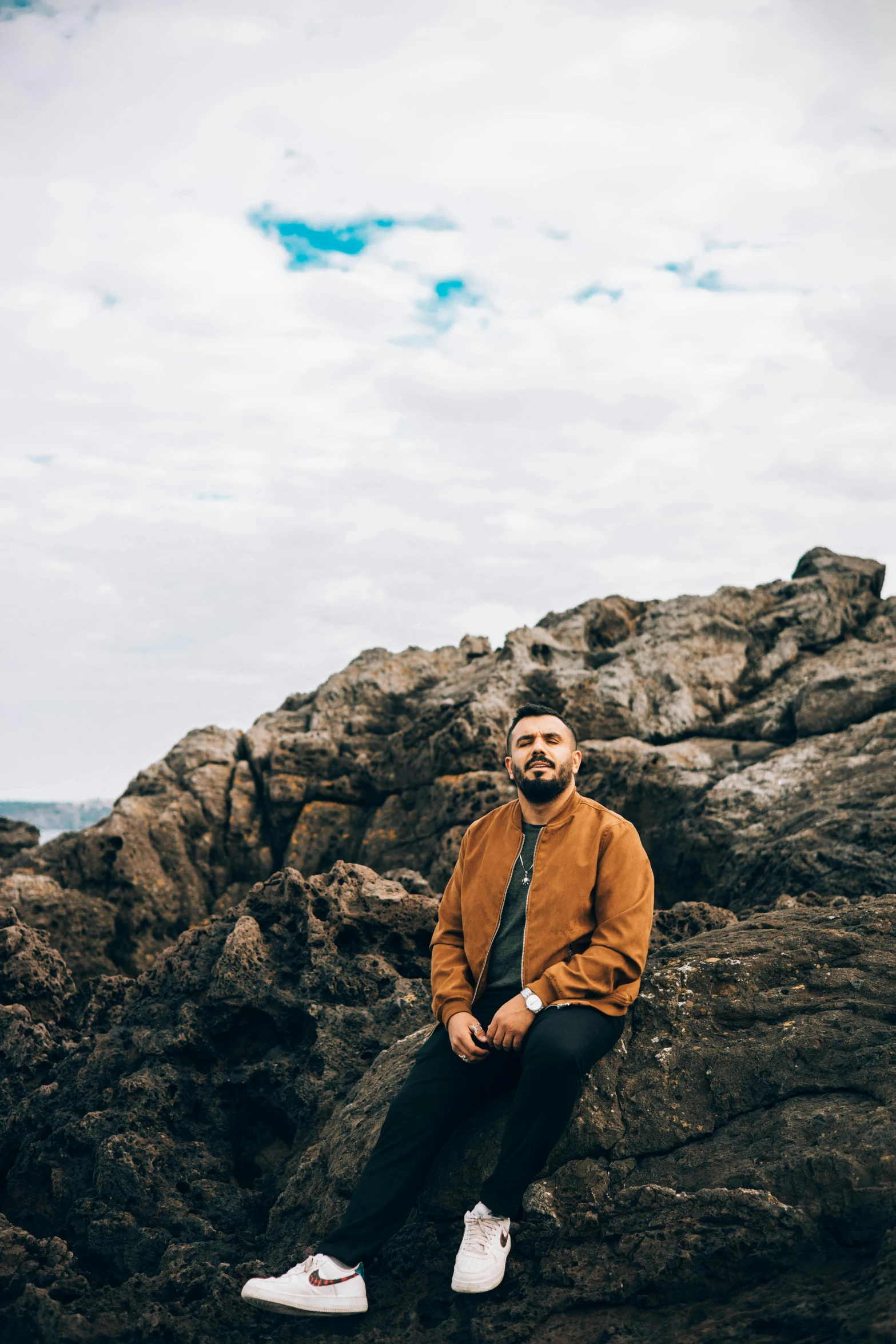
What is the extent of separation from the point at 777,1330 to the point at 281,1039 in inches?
216

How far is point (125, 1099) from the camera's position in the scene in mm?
8305

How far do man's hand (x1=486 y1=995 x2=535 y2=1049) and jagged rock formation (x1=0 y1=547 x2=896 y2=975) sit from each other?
21.8ft

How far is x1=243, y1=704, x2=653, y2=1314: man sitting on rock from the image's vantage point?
5.52 m

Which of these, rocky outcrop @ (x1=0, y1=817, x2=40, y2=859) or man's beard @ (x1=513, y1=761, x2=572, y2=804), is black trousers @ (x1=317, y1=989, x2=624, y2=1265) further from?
rocky outcrop @ (x1=0, y1=817, x2=40, y2=859)

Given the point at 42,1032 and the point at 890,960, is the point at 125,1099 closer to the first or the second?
the point at 42,1032

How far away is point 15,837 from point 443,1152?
17.8 metres

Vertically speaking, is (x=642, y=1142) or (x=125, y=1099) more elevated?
(x=642, y=1142)

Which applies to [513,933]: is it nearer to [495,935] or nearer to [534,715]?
[495,935]

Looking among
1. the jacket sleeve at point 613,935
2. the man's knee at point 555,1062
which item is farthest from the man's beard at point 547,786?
the man's knee at point 555,1062

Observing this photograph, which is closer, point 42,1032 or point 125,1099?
point 125,1099

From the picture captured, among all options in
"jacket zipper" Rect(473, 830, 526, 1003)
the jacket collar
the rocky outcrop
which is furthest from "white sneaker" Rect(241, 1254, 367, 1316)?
the rocky outcrop

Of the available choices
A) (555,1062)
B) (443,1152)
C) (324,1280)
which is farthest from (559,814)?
(324,1280)

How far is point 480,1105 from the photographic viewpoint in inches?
253

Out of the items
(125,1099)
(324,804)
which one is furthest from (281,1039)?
(324,804)
